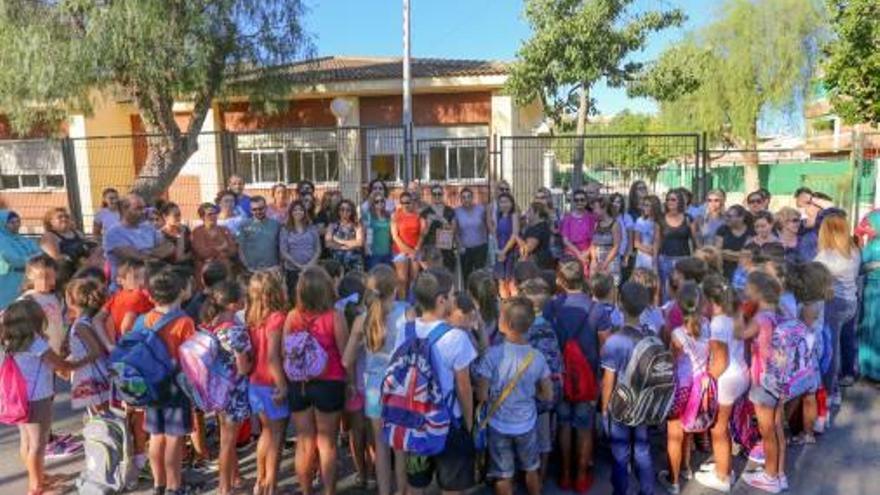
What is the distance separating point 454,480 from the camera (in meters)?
3.52

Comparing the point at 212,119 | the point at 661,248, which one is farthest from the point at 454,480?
the point at 212,119

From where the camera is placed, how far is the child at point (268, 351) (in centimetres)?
369

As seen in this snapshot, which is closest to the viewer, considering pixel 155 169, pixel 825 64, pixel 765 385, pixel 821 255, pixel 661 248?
pixel 765 385

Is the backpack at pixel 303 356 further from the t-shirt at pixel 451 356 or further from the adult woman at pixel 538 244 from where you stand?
the adult woman at pixel 538 244

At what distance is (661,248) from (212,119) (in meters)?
16.1

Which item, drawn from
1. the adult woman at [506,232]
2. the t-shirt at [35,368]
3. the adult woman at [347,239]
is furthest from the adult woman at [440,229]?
the t-shirt at [35,368]

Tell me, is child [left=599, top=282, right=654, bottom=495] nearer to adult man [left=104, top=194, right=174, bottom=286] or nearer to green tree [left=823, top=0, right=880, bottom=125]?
adult man [left=104, top=194, right=174, bottom=286]

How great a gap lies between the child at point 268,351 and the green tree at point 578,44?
12755mm

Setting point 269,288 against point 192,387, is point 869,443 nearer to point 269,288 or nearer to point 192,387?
point 269,288

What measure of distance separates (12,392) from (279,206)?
416cm

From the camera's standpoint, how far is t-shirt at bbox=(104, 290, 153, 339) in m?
4.28

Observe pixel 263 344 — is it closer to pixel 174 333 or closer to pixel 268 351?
pixel 268 351

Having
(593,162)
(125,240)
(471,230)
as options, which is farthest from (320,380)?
(593,162)

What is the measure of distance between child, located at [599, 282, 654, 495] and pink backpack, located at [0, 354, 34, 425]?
3462mm
